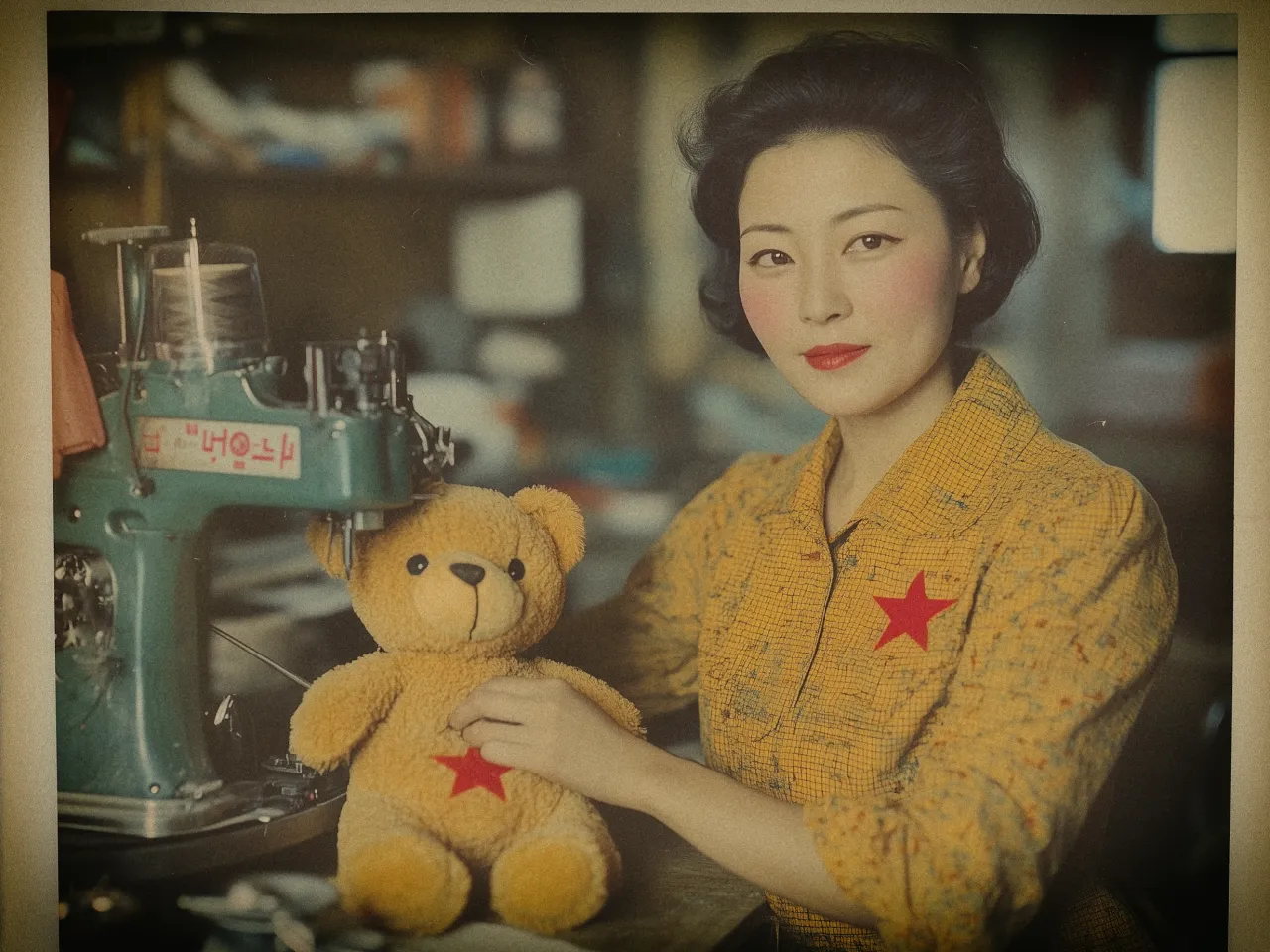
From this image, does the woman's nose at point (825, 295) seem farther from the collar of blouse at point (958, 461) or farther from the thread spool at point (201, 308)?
the thread spool at point (201, 308)

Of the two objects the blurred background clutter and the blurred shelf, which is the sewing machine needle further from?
the blurred shelf

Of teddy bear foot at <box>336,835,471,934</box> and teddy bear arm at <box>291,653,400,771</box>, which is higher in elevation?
teddy bear arm at <box>291,653,400,771</box>

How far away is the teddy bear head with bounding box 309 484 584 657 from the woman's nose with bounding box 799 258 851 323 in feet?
1.25

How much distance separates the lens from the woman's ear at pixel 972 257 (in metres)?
1.38

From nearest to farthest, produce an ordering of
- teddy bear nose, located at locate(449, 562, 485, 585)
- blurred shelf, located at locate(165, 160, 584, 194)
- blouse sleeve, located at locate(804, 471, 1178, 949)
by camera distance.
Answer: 1. blouse sleeve, located at locate(804, 471, 1178, 949)
2. teddy bear nose, located at locate(449, 562, 485, 585)
3. blurred shelf, located at locate(165, 160, 584, 194)

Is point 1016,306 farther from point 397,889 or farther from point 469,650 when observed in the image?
point 397,889

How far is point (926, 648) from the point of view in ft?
4.32

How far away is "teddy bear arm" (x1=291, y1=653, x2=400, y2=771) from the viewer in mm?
1356

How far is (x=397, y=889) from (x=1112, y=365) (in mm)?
1054

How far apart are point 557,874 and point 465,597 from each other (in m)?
0.33

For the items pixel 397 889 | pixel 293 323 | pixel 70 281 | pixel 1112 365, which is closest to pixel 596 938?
pixel 397 889

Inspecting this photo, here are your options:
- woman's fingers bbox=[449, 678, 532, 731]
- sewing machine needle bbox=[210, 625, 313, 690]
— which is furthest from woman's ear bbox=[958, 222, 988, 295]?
sewing machine needle bbox=[210, 625, 313, 690]

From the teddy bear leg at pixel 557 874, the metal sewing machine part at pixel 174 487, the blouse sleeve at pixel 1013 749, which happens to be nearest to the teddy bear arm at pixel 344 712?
the metal sewing machine part at pixel 174 487

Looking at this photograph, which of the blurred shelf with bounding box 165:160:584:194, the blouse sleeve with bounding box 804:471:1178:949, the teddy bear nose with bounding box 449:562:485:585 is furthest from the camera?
the blurred shelf with bounding box 165:160:584:194
